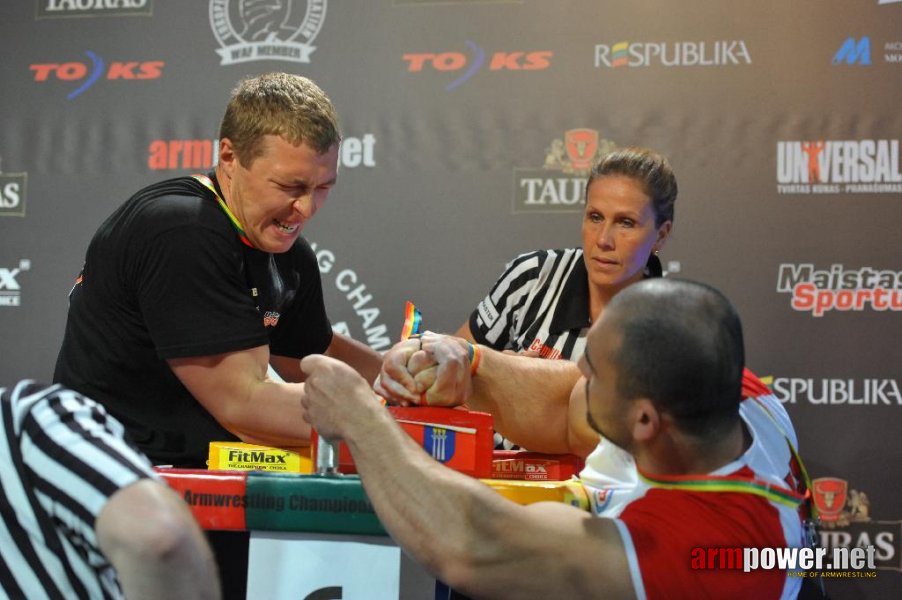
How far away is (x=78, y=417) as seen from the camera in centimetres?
91

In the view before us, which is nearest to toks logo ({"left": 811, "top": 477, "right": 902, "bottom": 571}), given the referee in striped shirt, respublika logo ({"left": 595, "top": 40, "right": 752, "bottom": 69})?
respublika logo ({"left": 595, "top": 40, "right": 752, "bottom": 69})

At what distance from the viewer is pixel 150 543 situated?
817 mm

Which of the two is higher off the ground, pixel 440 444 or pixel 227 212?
pixel 227 212

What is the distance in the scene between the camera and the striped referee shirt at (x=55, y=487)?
0.86 meters

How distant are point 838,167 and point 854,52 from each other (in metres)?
0.38

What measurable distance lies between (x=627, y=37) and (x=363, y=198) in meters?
1.07

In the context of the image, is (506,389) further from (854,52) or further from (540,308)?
(854,52)

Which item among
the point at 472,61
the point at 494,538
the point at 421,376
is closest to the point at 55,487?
the point at 494,538

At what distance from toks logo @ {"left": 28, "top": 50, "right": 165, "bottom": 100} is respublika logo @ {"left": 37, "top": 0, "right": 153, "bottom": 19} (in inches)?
6.3

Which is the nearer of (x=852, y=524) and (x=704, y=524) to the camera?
(x=704, y=524)

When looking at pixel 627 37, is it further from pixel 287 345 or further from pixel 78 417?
pixel 78 417

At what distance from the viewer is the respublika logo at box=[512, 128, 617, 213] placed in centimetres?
315

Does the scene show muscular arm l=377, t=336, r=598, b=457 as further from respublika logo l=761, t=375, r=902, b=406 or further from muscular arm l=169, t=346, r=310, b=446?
respublika logo l=761, t=375, r=902, b=406
